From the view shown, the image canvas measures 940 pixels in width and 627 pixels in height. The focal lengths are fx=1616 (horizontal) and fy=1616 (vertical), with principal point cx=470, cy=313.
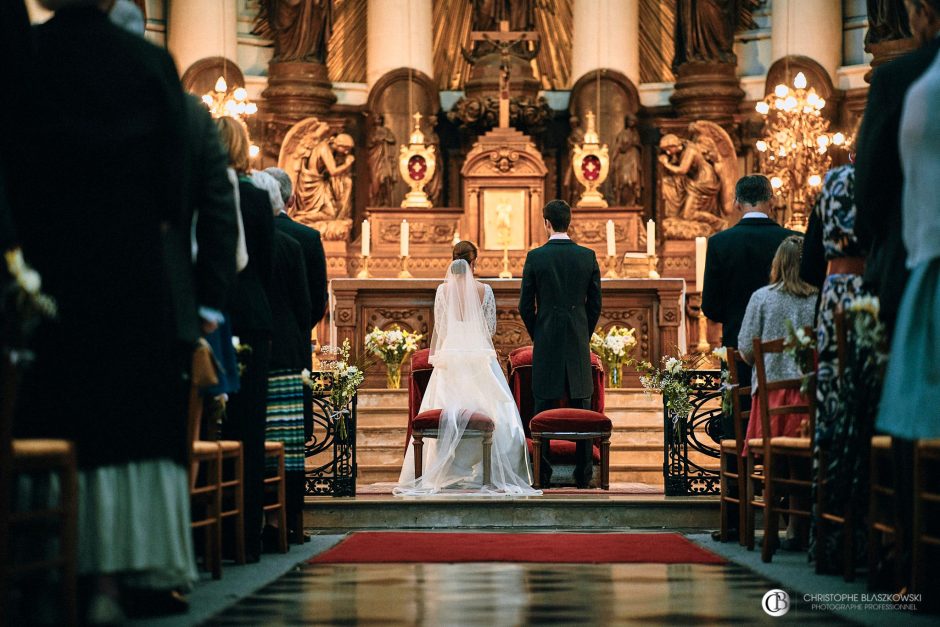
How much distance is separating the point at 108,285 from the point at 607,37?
58.2 feet

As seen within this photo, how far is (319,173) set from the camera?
21109 millimetres

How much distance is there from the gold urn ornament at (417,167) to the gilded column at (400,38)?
1638 mm

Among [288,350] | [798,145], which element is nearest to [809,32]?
[798,145]

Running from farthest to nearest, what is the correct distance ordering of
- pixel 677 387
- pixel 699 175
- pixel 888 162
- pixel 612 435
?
pixel 699 175 → pixel 612 435 → pixel 677 387 → pixel 888 162

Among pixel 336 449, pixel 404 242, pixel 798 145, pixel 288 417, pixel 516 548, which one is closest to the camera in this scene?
pixel 516 548

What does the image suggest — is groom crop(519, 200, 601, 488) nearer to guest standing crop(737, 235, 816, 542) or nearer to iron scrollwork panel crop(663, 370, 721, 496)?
iron scrollwork panel crop(663, 370, 721, 496)

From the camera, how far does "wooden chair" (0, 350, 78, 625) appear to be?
3953mm

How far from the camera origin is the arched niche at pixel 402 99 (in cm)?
2142

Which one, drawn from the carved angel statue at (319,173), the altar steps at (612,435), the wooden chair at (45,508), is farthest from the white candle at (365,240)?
the wooden chair at (45,508)

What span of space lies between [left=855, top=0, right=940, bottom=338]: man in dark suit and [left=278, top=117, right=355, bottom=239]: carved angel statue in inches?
625

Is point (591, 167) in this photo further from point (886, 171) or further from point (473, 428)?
point (886, 171)

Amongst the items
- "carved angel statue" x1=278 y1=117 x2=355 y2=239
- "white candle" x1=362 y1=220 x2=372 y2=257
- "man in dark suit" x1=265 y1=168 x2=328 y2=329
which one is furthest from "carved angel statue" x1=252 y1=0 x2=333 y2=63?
"man in dark suit" x1=265 y1=168 x2=328 y2=329

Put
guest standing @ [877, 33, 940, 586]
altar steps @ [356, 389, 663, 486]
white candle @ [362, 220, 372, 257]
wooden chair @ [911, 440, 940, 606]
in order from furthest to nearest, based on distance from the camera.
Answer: white candle @ [362, 220, 372, 257] < altar steps @ [356, 389, 663, 486] < wooden chair @ [911, 440, 940, 606] < guest standing @ [877, 33, 940, 586]

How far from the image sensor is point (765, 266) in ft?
29.2
